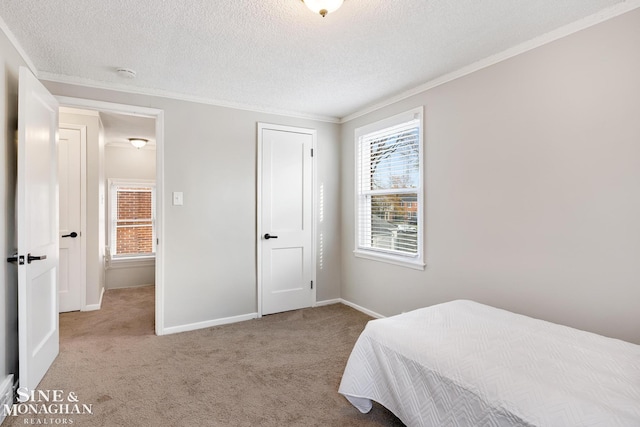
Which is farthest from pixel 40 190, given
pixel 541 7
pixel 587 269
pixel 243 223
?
pixel 587 269

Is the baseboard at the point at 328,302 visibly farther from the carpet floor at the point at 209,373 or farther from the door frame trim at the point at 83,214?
the door frame trim at the point at 83,214

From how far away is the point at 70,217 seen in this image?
3.98m

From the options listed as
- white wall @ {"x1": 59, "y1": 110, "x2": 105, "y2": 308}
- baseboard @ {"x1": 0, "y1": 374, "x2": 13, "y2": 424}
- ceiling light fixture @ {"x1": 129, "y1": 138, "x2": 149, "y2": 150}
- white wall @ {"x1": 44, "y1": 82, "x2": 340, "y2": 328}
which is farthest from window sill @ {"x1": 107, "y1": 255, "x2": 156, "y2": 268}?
baseboard @ {"x1": 0, "y1": 374, "x2": 13, "y2": 424}

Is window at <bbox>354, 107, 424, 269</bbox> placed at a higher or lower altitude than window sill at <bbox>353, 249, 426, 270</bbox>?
higher

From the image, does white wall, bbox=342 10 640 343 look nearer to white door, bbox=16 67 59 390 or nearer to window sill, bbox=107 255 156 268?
white door, bbox=16 67 59 390

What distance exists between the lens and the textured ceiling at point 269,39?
6.23 feet

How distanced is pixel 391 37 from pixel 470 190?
1.31 m

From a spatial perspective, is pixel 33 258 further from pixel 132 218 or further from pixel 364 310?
pixel 132 218

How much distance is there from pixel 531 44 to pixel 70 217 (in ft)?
15.9

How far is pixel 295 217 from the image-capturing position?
398 centimetres

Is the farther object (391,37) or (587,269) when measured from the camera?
(391,37)

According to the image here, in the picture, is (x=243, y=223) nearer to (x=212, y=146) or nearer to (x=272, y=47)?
(x=212, y=146)

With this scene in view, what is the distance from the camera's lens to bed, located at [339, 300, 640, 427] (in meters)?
1.21

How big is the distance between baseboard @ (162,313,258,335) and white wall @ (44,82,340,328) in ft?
0.11
